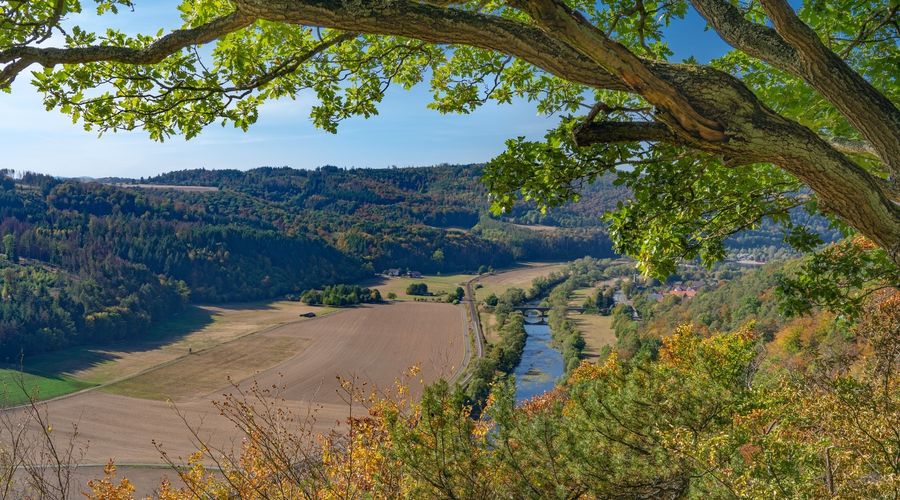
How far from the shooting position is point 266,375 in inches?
1863

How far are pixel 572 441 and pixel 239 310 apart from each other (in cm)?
8015

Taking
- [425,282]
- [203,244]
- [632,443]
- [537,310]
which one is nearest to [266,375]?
[537,310]

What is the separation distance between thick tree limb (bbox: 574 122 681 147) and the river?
Answer: 3143cm

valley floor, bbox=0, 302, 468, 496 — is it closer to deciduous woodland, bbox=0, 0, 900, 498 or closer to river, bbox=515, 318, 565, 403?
river, bbox=515, 318, 565, 403

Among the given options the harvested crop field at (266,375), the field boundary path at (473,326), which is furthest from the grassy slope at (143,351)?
the field boundary path at (473,326)

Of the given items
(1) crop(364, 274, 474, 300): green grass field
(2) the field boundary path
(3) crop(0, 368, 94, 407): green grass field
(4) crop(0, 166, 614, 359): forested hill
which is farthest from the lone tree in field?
(1) crop(364, 274, 474, 300): green grass field

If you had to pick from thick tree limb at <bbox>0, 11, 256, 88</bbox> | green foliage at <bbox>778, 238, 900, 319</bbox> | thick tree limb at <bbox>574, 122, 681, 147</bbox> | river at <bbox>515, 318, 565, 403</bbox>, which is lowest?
river at <bbox>515, 318, 565, 403</bbox>

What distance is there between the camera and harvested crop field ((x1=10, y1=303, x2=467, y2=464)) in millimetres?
33469

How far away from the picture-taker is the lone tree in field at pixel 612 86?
2658 mm

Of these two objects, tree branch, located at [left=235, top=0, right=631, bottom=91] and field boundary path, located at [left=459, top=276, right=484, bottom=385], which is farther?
field boundary path, located at [left=459, top=276, right=484, bottom=385]

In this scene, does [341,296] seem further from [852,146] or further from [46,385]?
[852,146]

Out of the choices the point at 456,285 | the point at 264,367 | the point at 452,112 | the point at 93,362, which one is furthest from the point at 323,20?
the point at 456,285

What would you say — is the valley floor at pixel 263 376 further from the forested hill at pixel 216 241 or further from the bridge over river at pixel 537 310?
the forested hill at pixel 216 241

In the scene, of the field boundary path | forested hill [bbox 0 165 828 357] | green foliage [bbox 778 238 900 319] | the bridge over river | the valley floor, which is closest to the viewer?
green foliage [bbox 778 238 900 319]
